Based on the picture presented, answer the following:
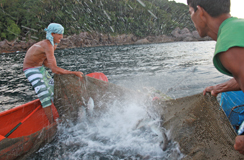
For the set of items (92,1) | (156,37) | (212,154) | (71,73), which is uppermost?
(92,1)

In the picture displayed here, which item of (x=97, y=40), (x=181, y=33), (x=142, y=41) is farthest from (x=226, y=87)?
(x=181, y=33)

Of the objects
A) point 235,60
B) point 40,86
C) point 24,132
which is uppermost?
point 235,60

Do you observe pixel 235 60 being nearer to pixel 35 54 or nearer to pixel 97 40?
pixel 35 54

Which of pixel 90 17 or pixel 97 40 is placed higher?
pixel 90 17

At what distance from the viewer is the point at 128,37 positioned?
8038cm

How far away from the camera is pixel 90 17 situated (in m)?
86.8

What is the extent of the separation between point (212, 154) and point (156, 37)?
9236cm

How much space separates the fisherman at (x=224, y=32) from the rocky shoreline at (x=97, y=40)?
56.4 m

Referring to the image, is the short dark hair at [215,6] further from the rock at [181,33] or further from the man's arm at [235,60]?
the rock at [181,33]

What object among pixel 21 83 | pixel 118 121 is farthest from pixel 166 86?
pixel 21 83

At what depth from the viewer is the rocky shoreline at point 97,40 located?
47781 millimetres

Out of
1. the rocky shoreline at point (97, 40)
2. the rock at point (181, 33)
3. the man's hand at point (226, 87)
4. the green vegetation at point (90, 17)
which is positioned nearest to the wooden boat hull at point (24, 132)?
the man's hand at point (226, 87)

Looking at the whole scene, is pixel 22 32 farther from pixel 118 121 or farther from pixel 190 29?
pixel 190 29

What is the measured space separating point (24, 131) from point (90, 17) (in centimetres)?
9269
